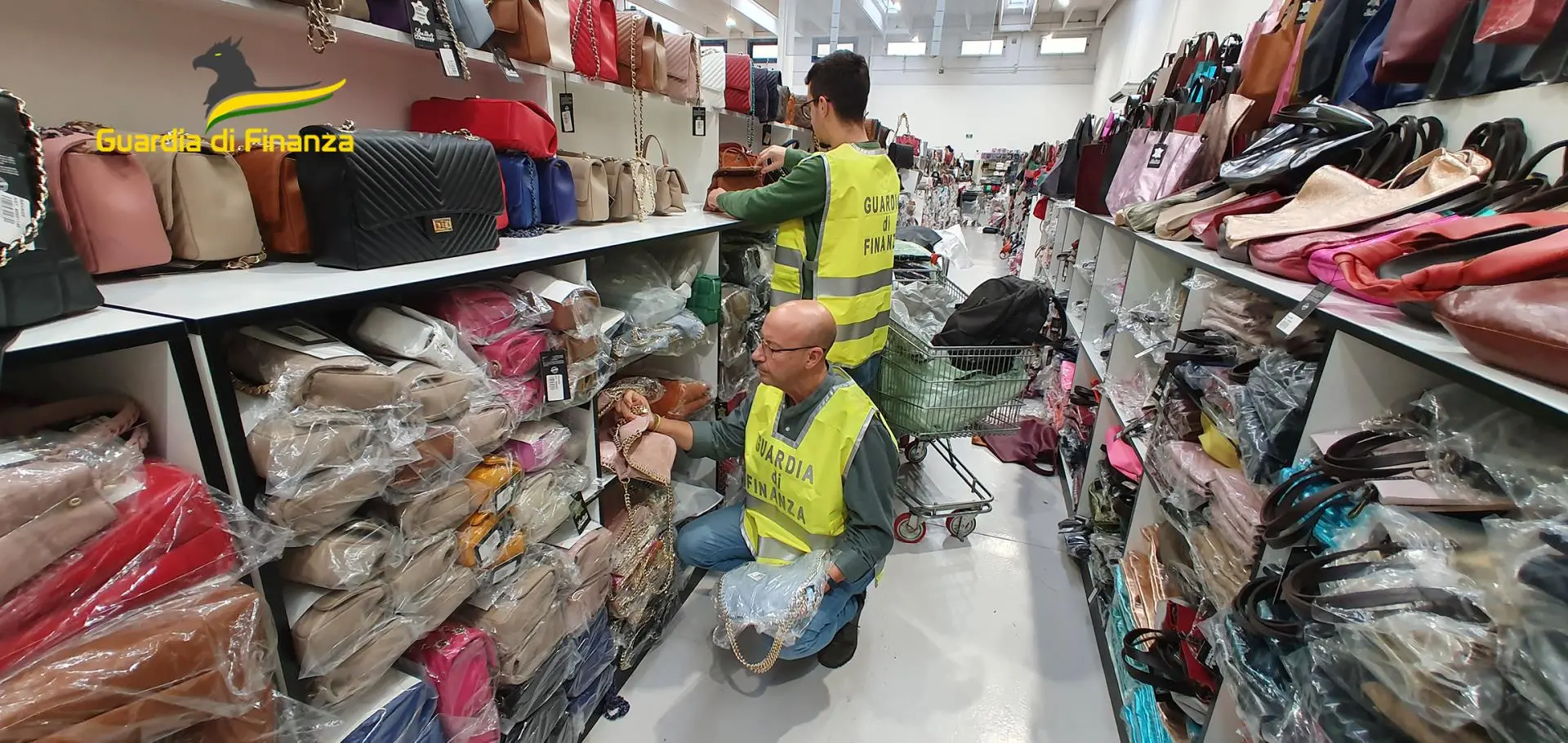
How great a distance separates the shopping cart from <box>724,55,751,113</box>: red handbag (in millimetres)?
1766

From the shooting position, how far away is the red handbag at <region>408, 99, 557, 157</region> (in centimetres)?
186

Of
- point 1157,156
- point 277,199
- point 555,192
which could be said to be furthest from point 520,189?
point 1157,156

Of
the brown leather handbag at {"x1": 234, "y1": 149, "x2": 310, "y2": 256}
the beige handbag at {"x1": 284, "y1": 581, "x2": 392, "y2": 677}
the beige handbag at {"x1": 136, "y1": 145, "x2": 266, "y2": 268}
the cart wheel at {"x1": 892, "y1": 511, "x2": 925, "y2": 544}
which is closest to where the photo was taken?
the beige handbag at {"x1": 284, "y1": 581, "x2": 392, "y2": 677}

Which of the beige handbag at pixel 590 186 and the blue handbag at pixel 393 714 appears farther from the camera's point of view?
the beige handbag at pixel 590 186

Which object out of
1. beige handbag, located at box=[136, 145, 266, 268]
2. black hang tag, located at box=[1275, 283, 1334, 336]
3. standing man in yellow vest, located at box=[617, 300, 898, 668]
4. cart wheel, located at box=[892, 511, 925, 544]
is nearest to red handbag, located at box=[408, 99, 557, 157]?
beige handbag, located at box=[136, 145, 266, 268]

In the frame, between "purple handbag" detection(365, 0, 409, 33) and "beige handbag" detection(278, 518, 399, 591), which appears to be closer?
"beige handbag" detection(278, 518, 399, 591)

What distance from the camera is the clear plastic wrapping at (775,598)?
68.6 inches

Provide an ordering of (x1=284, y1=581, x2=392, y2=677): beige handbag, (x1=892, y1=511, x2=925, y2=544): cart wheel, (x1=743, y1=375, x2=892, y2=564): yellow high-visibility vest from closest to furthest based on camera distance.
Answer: (x1=284, y1=581, x2=392, y2=677): beige handbag
(x1=743, y1=375, x2=892, y2=564): yellow high-visibility vest
(x1=892, y1=511, x2=925, y2=544): cart wheel

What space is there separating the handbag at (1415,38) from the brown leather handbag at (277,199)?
2749mm

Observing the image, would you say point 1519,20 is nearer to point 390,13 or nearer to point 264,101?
point 390,13

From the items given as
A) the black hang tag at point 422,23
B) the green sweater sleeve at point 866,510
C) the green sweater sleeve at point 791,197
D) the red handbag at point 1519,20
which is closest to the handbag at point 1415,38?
the red handbag at point 1519,20

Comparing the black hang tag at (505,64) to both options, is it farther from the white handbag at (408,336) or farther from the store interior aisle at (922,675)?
the store interior aisle at (922,675)

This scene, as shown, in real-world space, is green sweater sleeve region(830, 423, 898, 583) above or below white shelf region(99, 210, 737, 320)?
below

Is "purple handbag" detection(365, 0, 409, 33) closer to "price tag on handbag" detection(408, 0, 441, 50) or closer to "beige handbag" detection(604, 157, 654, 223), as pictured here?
"price tag on handbag" detection(408, 0, 441, 50)
